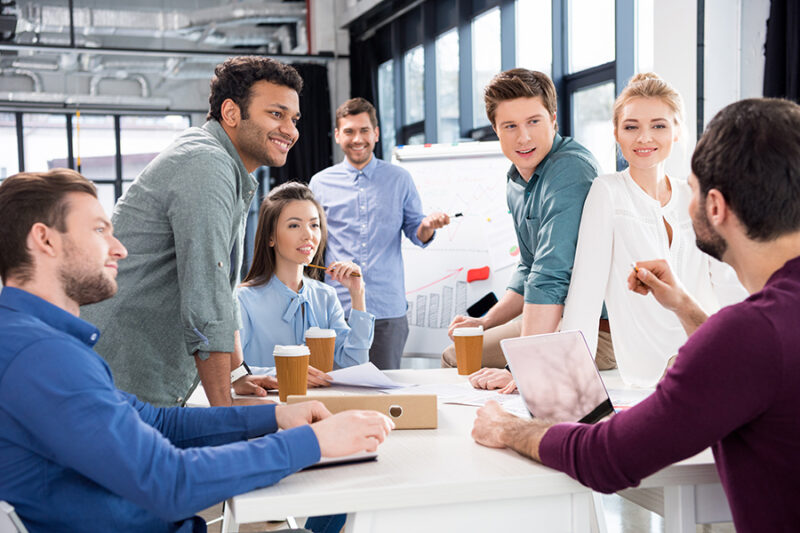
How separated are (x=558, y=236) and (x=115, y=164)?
7.57 metres

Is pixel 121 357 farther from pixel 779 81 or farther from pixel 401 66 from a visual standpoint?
pixel 401 66

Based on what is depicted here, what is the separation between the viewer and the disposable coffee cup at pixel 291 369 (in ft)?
5.98

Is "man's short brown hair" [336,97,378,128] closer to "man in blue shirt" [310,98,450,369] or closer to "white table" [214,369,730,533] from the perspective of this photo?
"man in blue shirt" [310,98,450,369]

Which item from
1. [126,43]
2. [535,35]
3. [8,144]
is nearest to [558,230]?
[535,35]

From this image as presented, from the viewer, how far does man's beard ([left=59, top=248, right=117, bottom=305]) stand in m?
1.27

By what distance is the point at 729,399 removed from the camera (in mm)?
1057

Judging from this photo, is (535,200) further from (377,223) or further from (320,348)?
(377,223)

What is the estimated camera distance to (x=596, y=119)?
184 inches

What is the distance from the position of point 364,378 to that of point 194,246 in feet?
1.73

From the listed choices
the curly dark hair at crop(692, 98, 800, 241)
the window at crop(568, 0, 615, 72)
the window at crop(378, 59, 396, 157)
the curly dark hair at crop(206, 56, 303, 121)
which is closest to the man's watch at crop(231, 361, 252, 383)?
the curly dark hair at crop(206, 56, 303, 121)

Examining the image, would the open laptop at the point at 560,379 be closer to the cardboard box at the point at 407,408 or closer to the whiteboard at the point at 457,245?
the cardboard box at the point at 407,408

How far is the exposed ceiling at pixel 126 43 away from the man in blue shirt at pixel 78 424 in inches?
253

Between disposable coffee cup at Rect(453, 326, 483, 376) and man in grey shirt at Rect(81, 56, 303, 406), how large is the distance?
58cm

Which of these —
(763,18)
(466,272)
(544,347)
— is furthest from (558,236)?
(466,272)
